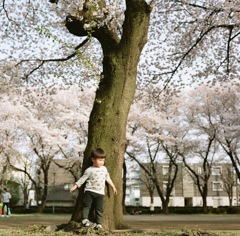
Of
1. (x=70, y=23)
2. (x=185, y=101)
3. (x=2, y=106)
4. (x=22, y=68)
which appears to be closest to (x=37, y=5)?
(x=22, y=68)

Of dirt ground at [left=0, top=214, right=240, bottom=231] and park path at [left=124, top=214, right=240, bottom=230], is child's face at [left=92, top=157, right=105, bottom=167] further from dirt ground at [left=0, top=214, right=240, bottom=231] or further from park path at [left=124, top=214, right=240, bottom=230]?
park path at [left=124, top=214, right=240, bottom=230]

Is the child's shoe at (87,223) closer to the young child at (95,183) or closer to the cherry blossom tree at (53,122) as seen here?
the young child at (95,183)

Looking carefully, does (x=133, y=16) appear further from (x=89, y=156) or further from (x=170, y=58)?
(x=170, y=58)

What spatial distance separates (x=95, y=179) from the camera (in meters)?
5.30

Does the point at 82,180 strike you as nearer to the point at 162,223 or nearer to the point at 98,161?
the point at 98,161

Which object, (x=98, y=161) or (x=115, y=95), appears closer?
(x=98, y=161)

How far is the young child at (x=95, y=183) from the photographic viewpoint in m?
5.22

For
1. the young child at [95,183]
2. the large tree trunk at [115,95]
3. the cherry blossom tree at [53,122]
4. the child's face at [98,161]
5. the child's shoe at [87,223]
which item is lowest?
the child's shoe at [87,223]

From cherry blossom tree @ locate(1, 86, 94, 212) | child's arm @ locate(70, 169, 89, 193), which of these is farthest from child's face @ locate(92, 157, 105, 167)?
cherry blossom tree @ locate(1, 86, 94, 212)

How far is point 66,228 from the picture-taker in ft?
16.7

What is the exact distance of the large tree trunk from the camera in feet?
18.1

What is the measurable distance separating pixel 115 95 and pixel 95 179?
131 cm

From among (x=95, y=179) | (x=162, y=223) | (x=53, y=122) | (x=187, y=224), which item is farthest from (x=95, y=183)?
(x=53, y=122)

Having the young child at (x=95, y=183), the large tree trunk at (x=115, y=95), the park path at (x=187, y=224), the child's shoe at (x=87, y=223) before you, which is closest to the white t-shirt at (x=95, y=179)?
the young child at (x=95, y=183)
